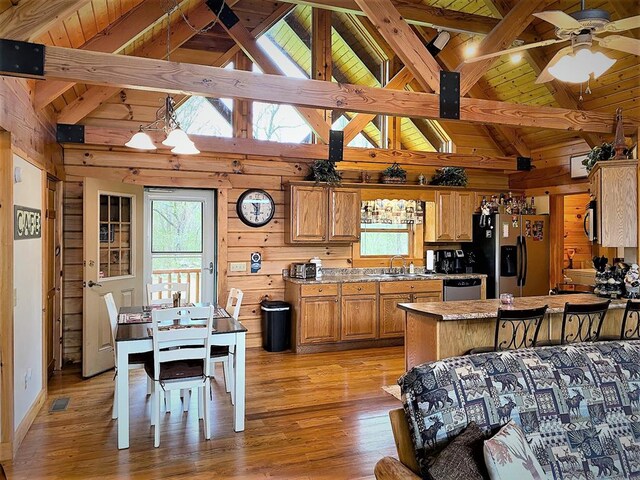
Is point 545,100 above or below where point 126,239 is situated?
above

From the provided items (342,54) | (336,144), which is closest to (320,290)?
(336,144)

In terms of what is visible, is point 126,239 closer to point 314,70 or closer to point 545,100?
point 314,70

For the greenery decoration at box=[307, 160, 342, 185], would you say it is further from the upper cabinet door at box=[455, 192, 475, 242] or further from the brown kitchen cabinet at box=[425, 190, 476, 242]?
the upper cabinet door at box=[455, 192, 475, 242]

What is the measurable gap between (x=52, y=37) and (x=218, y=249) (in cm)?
302

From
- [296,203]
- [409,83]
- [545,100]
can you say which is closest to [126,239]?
[296,203]

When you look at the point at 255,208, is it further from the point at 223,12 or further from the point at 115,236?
the point at 223,12

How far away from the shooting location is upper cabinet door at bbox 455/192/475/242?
6883 mm

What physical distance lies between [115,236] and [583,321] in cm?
475

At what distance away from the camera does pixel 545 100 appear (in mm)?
A: 6250

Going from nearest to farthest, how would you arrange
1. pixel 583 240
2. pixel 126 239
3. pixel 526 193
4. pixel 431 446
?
pixel 431 446 < pixel 126 239 < pixel 526 193 < pixel 583 240

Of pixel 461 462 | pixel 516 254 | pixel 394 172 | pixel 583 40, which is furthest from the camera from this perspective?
pixel 516 254

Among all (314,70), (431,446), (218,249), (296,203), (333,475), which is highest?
(314,70)

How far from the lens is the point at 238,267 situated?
6.09 m

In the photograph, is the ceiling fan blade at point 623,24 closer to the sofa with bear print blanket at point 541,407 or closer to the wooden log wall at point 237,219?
the sofa with bear print blanket at point 541,407
